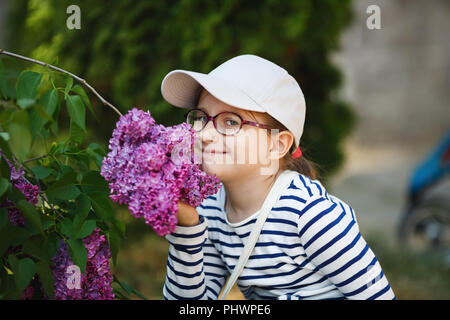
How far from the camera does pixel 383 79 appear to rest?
30.6 feet

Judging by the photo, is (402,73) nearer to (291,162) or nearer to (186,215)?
(291,162)

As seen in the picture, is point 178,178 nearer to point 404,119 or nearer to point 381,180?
point 381,180

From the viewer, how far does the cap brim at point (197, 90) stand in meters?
1.47

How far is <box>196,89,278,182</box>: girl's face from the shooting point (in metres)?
1.52

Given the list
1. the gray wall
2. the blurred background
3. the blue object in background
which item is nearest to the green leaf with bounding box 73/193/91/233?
the blurred background

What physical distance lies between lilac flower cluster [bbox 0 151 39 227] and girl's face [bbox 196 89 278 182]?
46cm

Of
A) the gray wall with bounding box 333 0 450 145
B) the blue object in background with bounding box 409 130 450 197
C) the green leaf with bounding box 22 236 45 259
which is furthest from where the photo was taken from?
the gray wall with bounding box 333 0 450 145

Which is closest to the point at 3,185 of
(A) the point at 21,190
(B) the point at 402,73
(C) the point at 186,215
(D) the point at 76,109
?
(A) the point at 21,190

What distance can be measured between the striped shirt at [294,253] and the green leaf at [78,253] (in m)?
0.27

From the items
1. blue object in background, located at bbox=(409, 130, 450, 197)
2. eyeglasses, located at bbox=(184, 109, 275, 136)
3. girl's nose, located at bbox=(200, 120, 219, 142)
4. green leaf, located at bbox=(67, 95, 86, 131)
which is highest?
green leaf, located at bbox=(67, 95, 86, 131)

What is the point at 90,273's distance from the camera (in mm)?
1445

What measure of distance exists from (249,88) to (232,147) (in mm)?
176

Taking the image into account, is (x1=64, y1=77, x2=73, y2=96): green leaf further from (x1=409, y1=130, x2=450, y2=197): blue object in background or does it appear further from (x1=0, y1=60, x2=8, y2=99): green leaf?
(x1=409, y1=130, x2=450, y2=197): blue object in background

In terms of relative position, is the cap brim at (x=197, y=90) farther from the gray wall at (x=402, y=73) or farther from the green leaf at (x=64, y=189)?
the gray wall at (x=402, y=73)
